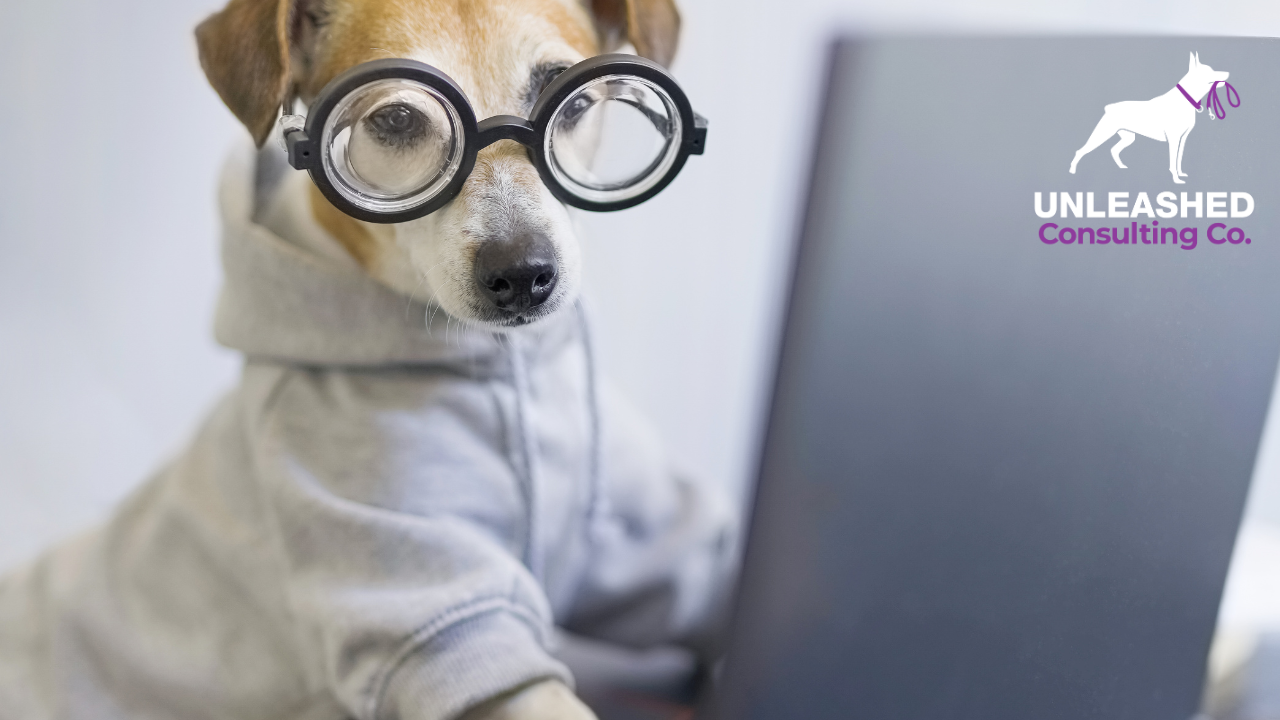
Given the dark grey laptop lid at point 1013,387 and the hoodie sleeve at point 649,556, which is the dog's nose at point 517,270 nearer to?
the dark grey laptop lid at point 1013,387

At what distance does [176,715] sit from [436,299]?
43 centimetres

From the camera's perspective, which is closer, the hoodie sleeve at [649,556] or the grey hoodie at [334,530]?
the grey hoodie at [334,530]

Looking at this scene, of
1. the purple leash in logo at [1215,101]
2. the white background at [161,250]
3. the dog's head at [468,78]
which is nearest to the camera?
the purple leash in logo at [1215,101]

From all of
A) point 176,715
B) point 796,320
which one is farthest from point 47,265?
point 796,320

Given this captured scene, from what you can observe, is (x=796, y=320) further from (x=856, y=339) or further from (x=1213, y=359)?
(x=1213, y=359)

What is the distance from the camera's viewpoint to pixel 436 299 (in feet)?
2.41

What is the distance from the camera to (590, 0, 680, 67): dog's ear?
781mm

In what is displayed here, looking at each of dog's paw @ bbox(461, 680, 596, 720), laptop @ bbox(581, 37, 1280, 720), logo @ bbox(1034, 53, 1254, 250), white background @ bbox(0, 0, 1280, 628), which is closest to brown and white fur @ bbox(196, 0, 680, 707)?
dog's paw @ bbox(461, 680, 596, 720)

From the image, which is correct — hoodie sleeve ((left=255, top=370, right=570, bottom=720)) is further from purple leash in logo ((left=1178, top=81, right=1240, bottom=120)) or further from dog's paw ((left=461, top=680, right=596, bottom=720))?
purple leash in logo ((left=1178, top=81, right=1240, bottom=120))

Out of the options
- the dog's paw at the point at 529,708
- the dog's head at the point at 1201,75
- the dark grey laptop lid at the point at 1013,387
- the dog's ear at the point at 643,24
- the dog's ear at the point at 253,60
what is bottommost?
the dog's paw at the point at 529,708

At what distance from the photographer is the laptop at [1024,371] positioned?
0.54m

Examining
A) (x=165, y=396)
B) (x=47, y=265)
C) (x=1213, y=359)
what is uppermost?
(x=1213, y=359)

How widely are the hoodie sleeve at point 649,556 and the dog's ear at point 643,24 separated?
33 cm

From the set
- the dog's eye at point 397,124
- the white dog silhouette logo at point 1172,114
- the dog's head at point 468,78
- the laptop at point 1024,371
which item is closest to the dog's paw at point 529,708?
the laptop at point 1024,371
